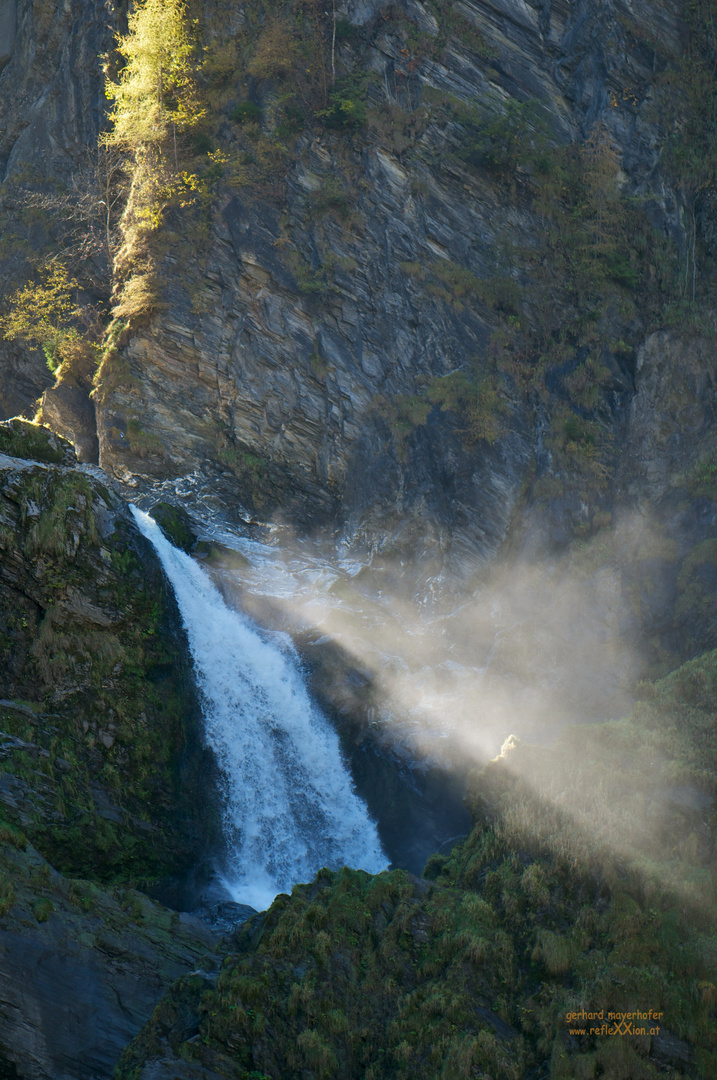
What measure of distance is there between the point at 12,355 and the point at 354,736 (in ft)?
66.6

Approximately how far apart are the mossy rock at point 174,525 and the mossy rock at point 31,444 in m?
4.44

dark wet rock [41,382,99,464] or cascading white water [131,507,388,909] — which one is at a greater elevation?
dark wet rock [41,382,99,464]

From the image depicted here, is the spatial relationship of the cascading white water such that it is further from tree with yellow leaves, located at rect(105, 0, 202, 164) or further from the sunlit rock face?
tree with yellow leaves, located at rect(105, 0, 202, 164)

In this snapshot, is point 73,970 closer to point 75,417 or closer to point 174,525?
point 174,525

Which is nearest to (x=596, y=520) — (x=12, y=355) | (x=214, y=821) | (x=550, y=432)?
(x=550, y=432)

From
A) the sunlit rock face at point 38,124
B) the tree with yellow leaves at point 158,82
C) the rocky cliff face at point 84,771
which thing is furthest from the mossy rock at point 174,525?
the tree with yellow leaves at point 158,82

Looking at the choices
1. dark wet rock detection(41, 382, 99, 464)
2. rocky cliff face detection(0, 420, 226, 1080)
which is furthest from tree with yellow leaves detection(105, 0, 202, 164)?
rocky cliff face detection(0, 420, 226, 1080)

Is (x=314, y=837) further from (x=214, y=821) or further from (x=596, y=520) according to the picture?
(x=596, y=520)

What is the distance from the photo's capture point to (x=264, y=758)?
698 inches

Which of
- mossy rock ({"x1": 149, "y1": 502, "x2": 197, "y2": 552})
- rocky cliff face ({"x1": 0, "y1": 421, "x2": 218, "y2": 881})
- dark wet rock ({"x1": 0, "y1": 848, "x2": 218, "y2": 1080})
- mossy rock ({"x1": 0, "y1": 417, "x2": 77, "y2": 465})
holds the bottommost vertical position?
dark wet rock ({"x1": 0, "y1": 848, "x2": 218, "y2": 1080})

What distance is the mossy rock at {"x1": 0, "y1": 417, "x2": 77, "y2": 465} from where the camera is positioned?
15.9 meters

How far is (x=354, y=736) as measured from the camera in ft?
62.8

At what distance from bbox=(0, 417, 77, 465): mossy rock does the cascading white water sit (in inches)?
125

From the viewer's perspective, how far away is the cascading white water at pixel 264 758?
53.9 ft
